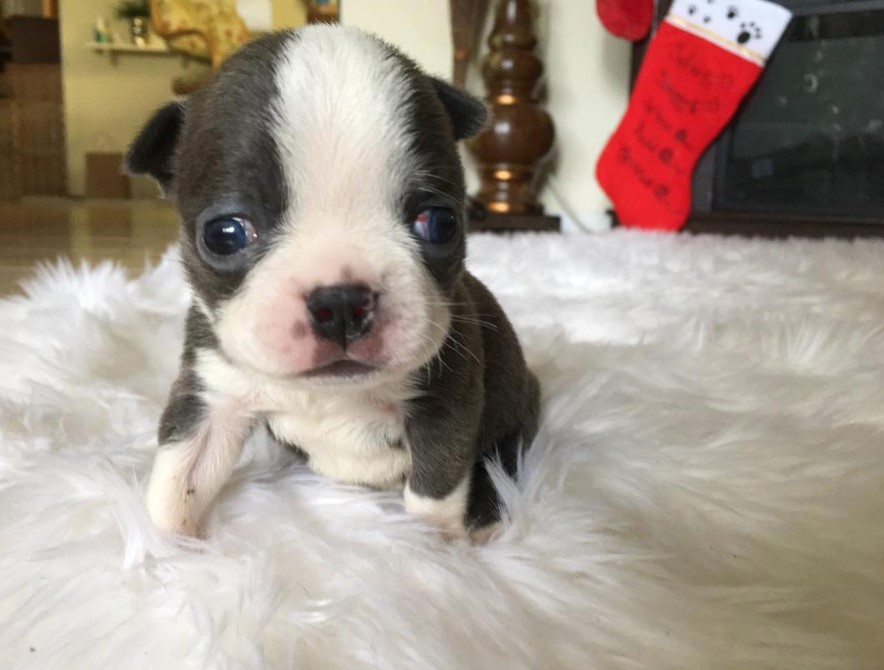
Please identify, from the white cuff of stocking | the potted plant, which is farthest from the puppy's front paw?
the potted plant

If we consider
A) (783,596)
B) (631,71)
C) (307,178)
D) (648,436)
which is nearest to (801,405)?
(648,436)

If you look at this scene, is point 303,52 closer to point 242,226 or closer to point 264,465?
point 242,226

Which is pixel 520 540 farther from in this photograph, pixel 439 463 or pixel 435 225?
pixel 435 225

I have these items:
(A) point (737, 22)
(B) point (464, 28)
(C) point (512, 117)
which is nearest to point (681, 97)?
(A) point (737, 22)

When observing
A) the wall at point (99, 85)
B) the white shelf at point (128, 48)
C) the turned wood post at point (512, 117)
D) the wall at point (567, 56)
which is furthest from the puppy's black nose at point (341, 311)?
the white shelf at point (128, 48)

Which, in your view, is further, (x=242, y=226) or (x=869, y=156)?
(x=869, y=156)
